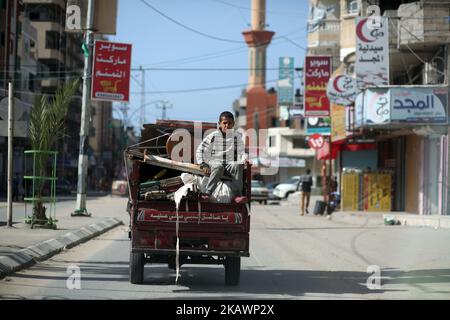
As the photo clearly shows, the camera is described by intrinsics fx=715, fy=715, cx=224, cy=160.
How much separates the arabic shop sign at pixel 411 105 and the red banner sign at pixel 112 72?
366 inches

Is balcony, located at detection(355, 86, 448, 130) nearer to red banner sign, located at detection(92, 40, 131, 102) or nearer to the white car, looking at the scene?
red banner sign, located at detection(92, 40, 131, 102)

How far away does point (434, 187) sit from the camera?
92.2ft

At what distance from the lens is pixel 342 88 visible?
28844 mm

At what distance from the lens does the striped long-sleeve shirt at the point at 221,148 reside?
10.3m

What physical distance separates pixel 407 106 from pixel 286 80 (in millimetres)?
34281

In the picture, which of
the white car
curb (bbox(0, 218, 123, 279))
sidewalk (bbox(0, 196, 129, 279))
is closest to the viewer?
curb (bbox(0, 218, 123, 279))

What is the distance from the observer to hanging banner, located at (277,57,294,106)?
57575 mm

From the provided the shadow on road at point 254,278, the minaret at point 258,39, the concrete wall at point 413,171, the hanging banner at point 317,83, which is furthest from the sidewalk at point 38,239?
the minaret at point 258,39

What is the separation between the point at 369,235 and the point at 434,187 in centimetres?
825

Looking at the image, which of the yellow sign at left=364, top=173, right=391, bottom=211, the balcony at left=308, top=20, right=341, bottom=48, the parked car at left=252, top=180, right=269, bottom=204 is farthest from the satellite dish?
the balcony at left=308, top=20, right=341, bottom=48

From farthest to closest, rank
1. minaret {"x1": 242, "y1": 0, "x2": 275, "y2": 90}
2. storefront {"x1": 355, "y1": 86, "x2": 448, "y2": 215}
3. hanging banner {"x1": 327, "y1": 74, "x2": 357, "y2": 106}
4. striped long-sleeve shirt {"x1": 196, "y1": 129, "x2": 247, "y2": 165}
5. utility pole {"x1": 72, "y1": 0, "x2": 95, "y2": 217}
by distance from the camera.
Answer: minaret {"x1": 242, "y1": 0, "x2": 275, "y2": 90}, hanging banner {"x1": 327, "y1": 74, "x2": 357, "y2": 106}, storefront {"x1": 355, "y1": 86, "x2": 448, "y2": 215}, utility pole {"x1": 72, "y1": 0, "x2": 95, "y2": 217}, striped long-sleeve shirt {"x1": 196, "y1": 129, "x2": 247, "y2": 165}

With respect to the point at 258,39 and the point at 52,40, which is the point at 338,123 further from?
the point at 258,39

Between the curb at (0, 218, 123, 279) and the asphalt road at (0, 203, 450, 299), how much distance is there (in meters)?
0.19
